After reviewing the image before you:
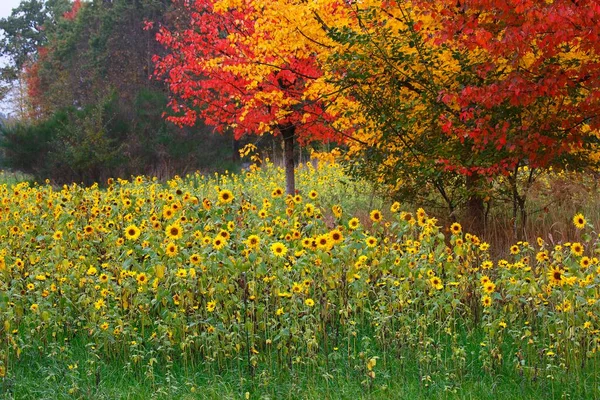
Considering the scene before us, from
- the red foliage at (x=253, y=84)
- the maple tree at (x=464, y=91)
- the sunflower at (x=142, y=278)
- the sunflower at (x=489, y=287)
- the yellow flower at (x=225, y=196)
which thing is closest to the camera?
the sunflower at (x=489, y=287)

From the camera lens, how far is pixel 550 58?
6.46 m

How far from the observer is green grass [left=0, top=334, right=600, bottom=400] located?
4.10 meters

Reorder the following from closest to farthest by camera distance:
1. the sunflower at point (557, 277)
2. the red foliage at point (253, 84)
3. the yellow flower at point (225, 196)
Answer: the sunflower at point (557, 277) < the yellow flower at point (225, 196) < the red foliage at point (253, 84)

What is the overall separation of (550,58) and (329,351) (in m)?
3.60

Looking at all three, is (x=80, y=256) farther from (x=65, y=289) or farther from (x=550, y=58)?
(x=550, y=58)

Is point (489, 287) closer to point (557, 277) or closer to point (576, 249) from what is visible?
point (557, 277)

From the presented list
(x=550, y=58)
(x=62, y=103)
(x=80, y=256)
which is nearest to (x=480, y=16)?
(x=550, y=58)

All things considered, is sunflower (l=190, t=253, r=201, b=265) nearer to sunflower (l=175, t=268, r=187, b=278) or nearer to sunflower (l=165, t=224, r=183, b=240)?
sunflower (l=175, t=268, r=187, b=278)

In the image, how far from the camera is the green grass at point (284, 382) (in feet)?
13.4

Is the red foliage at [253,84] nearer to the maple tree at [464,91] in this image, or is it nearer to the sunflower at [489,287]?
the maple tree at [464,91]

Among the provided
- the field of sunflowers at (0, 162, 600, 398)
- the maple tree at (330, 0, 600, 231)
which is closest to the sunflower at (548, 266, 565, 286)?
the field of sunflowers at (0, 162, 600, 398)

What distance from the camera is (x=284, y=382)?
4312 mm

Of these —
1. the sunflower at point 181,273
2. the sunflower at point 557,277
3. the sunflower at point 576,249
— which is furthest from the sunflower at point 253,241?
the sunflower at point 576,249

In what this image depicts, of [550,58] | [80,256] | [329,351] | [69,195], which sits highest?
[550,58]
